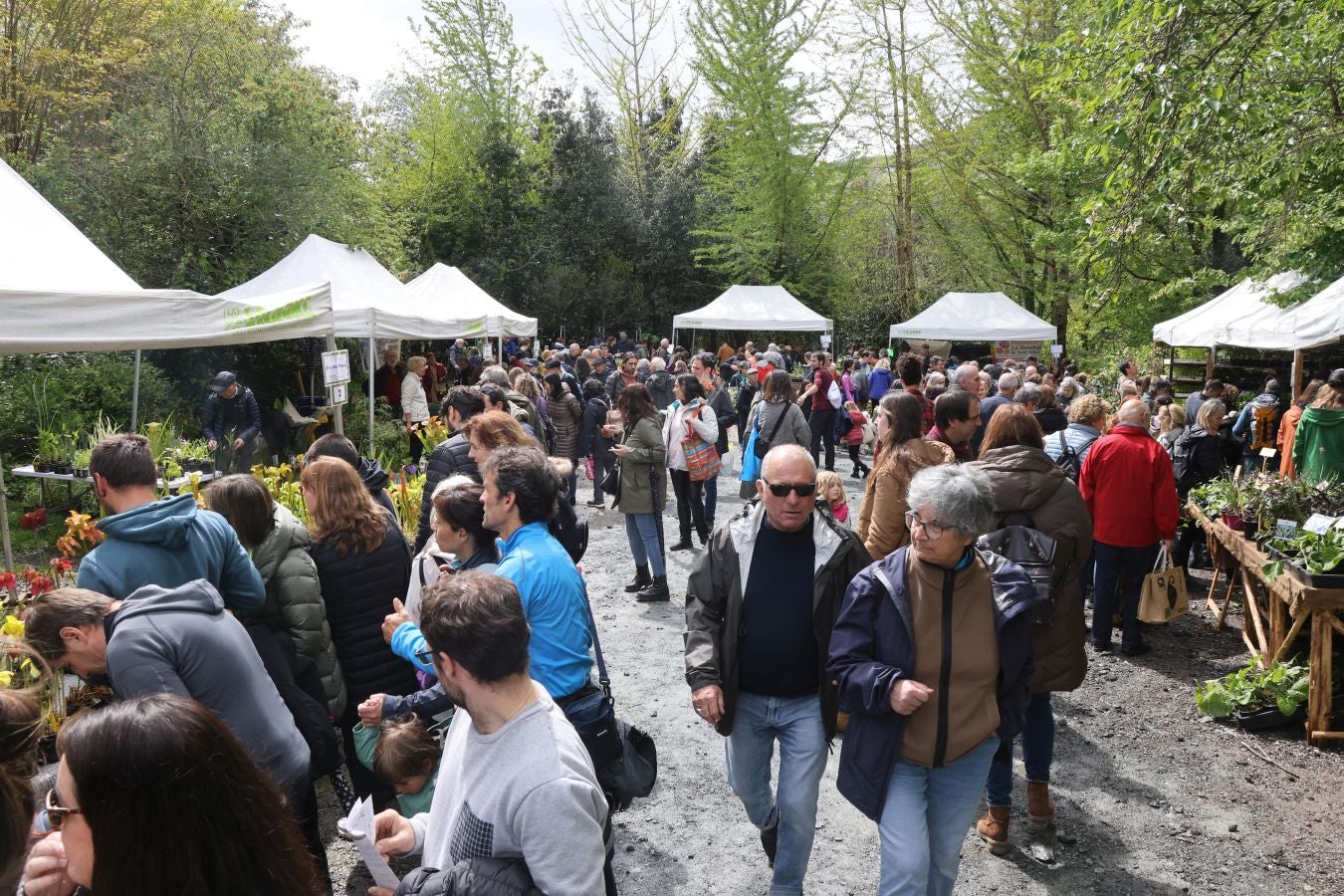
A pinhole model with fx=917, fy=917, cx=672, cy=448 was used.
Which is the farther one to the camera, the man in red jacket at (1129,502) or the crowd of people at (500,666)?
the man in red jacket at (1129,502)

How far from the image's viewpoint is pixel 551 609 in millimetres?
2932

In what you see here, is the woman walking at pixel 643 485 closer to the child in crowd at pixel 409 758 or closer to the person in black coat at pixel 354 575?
the person in black coat at pixel 354 575

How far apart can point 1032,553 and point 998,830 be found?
1266 millimetres

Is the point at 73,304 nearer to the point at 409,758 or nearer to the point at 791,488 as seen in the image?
the point at 409,758

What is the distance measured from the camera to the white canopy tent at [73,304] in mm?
4480

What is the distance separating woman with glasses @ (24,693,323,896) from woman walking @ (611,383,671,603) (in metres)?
6.05

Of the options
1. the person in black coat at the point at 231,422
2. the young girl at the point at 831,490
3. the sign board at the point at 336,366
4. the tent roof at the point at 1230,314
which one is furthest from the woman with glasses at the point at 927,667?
the tent roof at the point at 1230,314

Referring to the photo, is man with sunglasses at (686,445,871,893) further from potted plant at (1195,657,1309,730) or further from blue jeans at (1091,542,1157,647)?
blue jeans at (1091,542,1157,647)

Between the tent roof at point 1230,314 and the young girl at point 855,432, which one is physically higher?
Result: the tent roof at point 1230,314

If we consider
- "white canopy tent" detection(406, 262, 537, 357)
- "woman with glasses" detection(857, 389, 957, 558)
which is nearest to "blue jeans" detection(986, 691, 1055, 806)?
"woman with glasses" detection(857, 389, 957, 558)

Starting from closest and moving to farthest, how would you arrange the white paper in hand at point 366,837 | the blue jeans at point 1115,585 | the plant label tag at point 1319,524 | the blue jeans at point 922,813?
the white paper in hand at point 366,837
the blue jeans at point 922,813
the plant label tag at point 1319,524
the blue jeans at point 1115,585

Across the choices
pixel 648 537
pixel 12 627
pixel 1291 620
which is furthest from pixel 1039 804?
pixel 12 627

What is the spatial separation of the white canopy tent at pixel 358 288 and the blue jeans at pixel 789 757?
26.9 ft

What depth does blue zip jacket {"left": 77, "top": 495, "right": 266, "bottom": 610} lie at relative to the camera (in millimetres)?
3207
